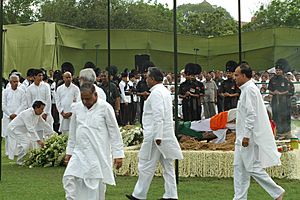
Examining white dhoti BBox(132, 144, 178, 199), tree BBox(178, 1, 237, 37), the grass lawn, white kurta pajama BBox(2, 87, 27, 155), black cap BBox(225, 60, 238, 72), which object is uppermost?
tree BBox(178, 1, 237, 37)

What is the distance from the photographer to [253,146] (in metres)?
10.5

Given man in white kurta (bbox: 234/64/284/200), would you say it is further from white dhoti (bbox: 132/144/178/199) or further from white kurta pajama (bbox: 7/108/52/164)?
white kurta pajama (bbox: 7/108/52/164)

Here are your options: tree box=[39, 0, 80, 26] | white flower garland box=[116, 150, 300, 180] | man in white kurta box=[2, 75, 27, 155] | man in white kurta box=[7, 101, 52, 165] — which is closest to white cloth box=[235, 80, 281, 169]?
white flower garland box=[116, 150, 300, 180]

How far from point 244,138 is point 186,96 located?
11.3 metres

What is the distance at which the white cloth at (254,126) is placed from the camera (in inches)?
408

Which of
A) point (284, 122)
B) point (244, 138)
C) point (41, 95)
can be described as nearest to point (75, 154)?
point (244, 138)

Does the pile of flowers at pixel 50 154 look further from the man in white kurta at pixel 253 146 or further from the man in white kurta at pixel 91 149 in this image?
the man in white kurta at pixel 91 149

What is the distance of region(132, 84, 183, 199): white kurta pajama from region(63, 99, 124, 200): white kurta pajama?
195 cm

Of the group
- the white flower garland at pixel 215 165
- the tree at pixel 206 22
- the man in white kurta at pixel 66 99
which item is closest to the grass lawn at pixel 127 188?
the white flower garland at pixel 215 165

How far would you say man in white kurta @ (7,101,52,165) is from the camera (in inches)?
655

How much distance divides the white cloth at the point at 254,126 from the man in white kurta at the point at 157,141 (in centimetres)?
124

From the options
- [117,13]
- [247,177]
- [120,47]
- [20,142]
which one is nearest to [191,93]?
[120,47]

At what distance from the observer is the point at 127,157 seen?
14328mm

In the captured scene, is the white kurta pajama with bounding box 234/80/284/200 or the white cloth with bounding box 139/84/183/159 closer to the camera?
the white kurta pajama with bounding box 234/80/284/200
